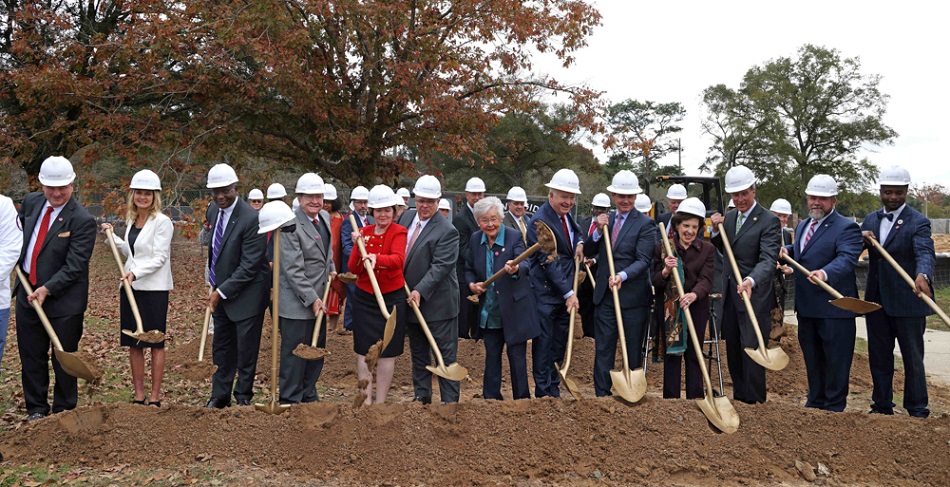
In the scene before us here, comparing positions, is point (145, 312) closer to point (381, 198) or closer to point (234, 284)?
point (234, 284)

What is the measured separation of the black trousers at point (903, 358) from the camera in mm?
5461

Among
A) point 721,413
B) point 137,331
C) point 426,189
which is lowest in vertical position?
point 721,413

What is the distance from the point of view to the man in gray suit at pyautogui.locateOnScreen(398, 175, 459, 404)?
5.29m

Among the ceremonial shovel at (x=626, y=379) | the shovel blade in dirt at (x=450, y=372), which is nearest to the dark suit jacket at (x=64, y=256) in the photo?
the shovel blade in dirt at (x=450, y=372)

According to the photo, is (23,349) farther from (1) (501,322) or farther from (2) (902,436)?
(2) (902,436)

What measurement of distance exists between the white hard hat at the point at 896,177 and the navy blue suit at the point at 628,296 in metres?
1.73

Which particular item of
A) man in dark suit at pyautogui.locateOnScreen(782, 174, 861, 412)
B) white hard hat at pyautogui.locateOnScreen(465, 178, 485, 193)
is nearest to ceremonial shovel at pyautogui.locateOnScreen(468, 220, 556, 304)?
man in dark suit at pyautogui.locateOnScreen(782, 174, 861, 412)

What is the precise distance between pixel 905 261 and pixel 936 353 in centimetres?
426

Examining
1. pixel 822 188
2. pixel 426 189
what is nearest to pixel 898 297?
pixel 822 188

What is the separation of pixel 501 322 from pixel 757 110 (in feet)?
120

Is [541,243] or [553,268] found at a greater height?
[541,243]

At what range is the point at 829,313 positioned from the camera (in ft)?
18.1

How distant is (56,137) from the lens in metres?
11.2

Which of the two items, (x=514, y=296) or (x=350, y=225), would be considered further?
(x=350, y=225)
